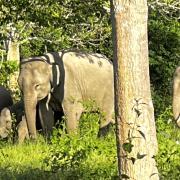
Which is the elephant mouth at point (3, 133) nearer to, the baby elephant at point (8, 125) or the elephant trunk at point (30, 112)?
the baby elephant at point (8, 125)

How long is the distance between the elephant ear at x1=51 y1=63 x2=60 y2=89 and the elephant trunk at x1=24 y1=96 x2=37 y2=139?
474 mm

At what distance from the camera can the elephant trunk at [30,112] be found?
1178cm

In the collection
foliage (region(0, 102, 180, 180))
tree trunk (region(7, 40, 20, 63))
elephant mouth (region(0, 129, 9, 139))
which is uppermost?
tree trunk (region(7, 40, 20, 63))

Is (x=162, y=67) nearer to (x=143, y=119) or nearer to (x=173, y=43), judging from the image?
(x=173, y=43)

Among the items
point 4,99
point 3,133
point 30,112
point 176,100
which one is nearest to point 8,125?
point 3,133

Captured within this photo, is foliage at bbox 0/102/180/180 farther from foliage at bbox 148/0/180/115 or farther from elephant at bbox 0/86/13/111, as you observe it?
foliage at bbox 148/0/180/115

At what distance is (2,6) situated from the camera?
36.6ft

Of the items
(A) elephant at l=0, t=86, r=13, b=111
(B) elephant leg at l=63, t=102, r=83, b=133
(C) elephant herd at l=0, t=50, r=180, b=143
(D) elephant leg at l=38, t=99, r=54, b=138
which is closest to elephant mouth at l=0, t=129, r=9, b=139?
(C) elephant herd at l=0, t=50, r=180, b=143

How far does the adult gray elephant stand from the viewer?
12117 millimetres

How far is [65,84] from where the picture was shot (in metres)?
12.7

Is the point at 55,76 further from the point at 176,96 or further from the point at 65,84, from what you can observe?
the point at 176,96

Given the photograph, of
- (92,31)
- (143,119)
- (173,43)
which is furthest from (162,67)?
(143,119)

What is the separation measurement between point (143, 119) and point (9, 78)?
1187 centimetres

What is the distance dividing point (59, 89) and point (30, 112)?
2.64ft
